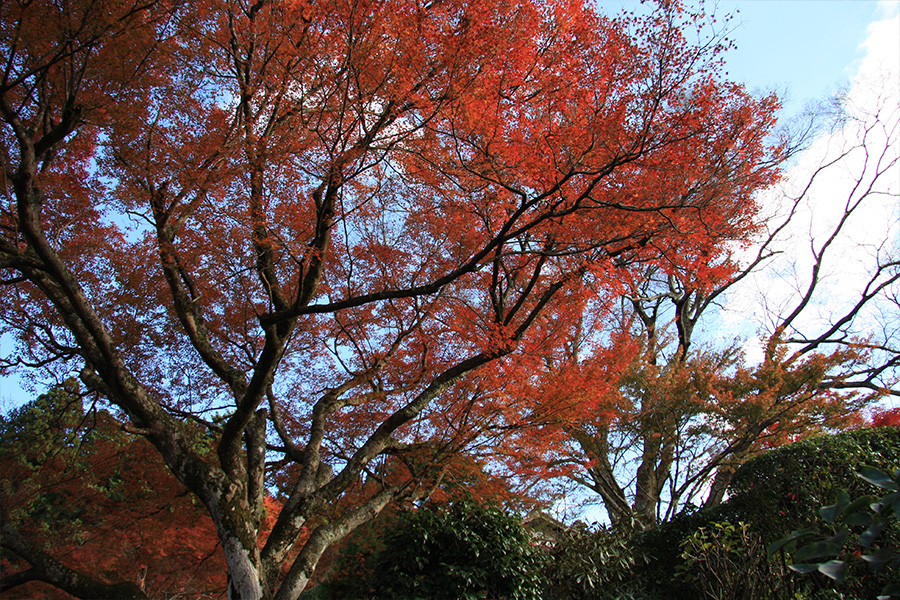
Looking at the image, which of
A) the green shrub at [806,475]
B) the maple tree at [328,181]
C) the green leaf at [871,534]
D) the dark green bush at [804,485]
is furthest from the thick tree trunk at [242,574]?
the green leaf at [871,534]

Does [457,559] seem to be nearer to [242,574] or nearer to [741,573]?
[242,574]

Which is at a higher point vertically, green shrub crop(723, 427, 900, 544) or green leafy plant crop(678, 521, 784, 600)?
green shrub crop(723, 427, 900, 544)

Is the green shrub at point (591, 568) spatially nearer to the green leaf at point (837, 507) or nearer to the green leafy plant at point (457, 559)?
the green leafy plant at point (457, 559)

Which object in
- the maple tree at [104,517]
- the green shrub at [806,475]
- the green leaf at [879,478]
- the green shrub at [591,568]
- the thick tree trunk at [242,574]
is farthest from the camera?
the maple tree at [104,517]

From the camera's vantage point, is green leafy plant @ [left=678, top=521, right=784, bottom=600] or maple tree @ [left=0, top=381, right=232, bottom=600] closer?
green leafy plant @ [left=678, top=521, right=784, bottom=600]

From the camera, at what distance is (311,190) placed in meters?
7.28

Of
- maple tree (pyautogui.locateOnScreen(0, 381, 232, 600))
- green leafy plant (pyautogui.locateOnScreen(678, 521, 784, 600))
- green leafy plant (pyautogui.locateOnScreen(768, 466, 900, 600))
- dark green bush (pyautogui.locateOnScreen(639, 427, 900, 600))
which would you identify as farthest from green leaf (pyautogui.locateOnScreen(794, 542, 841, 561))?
maple tree (pyautogui.locateOnScreen(0, 381, 232, 600))

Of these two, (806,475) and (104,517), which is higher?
(104,517)

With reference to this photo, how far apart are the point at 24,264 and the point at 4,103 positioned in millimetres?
1700

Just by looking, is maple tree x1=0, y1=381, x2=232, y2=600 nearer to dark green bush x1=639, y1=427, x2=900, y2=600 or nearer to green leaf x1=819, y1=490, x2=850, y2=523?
dark green bush x1=639, y1=427, x2=900, y2=600

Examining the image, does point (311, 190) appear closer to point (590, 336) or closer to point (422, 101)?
point (422, 101)

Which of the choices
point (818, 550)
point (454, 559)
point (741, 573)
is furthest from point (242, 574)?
point (818, 550)

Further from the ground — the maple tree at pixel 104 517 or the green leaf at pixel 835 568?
the maple tree at pixel 104 517

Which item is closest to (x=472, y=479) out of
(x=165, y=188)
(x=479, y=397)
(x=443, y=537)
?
(x=479, y=397)
